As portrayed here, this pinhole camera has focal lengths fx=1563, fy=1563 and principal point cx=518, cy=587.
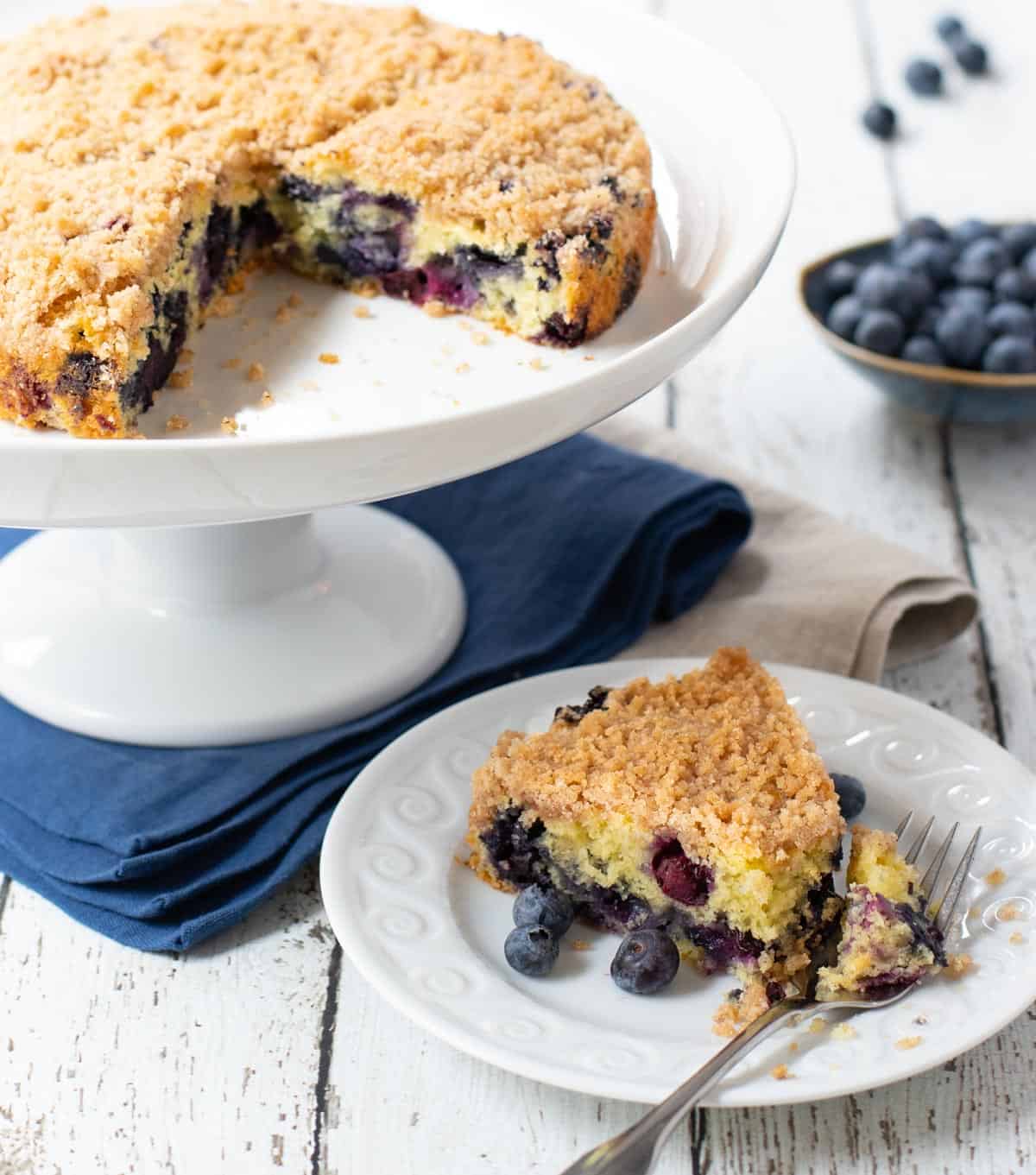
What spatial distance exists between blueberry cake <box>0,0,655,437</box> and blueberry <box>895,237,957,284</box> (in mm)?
813

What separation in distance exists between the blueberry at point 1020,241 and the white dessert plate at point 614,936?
132 centimetres

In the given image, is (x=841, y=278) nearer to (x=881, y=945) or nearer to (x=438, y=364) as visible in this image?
(x=438, y=364)

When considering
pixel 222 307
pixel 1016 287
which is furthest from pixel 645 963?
pixel 1016 287

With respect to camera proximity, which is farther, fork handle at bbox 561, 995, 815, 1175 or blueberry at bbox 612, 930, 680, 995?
blueberry at bbox 612, 930, 680, 995

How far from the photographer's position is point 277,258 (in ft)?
8.16

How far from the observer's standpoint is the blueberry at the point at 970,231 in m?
3.04

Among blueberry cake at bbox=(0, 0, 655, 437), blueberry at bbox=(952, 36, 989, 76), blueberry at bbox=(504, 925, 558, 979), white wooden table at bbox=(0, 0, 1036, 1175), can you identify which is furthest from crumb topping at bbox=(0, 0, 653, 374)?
blueberry at bbox=(952, 36, 989, 76)

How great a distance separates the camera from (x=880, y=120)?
3.92 m

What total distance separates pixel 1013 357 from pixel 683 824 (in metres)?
1.44

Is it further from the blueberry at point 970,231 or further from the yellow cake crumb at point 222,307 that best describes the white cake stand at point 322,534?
the blueberry at point 970,231

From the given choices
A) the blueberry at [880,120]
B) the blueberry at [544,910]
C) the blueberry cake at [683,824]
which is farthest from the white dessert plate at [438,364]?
the blueberry at [880,120]

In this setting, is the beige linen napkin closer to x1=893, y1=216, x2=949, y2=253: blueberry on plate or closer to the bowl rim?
the bowl rim

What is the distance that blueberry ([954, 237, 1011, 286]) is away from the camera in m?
2.91

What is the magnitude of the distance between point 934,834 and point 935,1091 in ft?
1.02
